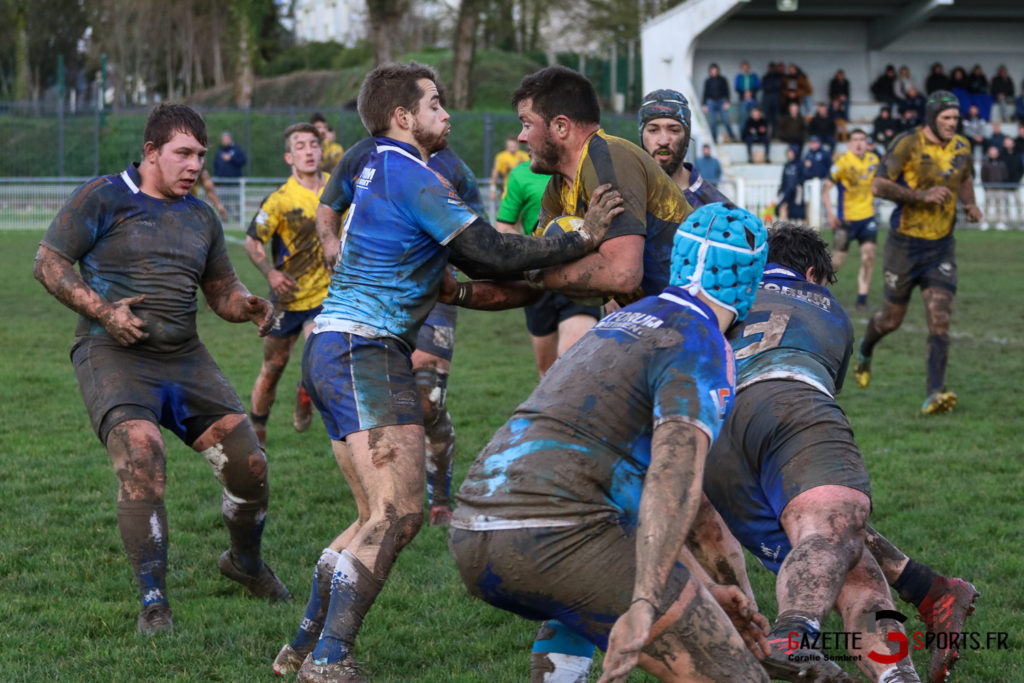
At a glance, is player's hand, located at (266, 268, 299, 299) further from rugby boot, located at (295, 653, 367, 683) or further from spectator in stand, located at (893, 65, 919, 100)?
spectator in stand, located at (893, 65, 919, 100)

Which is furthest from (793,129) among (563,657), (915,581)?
(563,657)

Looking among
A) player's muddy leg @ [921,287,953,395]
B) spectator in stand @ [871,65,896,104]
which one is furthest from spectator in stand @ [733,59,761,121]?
player's muddy leg @ [921,287,953,395]

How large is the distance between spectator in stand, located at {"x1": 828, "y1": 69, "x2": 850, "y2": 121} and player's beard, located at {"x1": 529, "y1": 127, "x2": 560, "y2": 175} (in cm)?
3226

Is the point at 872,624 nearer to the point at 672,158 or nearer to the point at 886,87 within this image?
the point at 672,158

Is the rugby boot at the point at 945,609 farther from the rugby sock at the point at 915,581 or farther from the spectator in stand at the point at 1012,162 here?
the spectator in stand at the point at 1012,162

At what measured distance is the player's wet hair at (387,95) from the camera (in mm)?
4406

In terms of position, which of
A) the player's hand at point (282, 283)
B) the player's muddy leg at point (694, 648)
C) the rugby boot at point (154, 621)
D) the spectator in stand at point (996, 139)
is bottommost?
the rugby boot at point (154, 621)

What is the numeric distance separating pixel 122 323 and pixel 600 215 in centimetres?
219

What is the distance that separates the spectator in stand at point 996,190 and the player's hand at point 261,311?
27747 millimetres

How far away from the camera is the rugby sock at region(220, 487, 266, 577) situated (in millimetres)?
5484

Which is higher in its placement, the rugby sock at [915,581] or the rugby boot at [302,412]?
the rugby boot at [302,412]

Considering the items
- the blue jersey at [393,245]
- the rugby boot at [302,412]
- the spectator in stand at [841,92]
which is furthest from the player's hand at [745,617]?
the spectator in stand at [841,92]

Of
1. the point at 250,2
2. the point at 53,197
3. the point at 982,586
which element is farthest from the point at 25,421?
the point at 250,2

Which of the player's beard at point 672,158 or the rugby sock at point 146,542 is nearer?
the rugby sock at point 146,542
